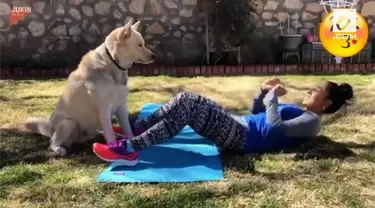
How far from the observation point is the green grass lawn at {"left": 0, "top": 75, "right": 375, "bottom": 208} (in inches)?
99.4

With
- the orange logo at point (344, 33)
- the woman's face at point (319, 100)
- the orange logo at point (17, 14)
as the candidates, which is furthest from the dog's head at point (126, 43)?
the orange logo at point (344, 33)

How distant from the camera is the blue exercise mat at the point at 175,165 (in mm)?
2854

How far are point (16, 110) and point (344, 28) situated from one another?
17.1ft

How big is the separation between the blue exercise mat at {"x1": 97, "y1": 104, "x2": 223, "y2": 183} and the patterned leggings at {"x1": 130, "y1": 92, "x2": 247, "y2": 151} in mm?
146

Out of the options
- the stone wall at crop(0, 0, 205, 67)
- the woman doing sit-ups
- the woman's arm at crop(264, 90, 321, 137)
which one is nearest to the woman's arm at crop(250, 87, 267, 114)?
the woman doing sit-ups

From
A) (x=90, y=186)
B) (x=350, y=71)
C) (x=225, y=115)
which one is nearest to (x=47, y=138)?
(x=90, y=186)

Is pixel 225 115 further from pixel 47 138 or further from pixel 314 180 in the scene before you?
pixel 47 138

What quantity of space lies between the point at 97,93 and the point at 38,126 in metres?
0.85

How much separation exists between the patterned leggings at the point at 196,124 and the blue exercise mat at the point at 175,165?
0.48ft

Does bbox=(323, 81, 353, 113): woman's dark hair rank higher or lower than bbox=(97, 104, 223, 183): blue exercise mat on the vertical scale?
higher

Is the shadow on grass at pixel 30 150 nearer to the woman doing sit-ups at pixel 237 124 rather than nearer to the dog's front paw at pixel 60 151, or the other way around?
the dog's front paw at pixel 60 151

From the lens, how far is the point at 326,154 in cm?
335

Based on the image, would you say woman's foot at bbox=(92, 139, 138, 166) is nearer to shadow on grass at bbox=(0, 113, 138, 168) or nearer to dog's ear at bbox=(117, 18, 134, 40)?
shadow on grass at bbox=(0, 113, 138, 168)

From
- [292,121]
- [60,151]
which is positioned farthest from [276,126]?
[60,151]
